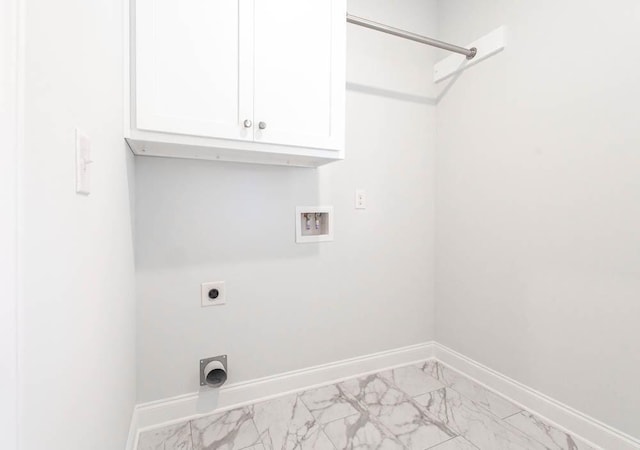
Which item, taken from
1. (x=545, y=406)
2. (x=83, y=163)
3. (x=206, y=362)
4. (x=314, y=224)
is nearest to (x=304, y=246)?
(x=314, y=224)

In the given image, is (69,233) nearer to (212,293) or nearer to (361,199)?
(212,293)

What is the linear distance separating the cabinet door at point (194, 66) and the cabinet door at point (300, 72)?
0.20ft

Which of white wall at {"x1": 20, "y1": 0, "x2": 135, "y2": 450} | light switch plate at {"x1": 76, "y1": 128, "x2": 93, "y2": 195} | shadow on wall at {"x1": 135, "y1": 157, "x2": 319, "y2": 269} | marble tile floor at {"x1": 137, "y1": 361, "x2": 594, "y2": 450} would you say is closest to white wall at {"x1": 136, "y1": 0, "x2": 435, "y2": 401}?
shadow on wall at {"x1": 135, "y1": 157, "x2": 319, "y2": 269}

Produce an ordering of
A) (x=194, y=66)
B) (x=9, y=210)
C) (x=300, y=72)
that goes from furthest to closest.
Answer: (x=300, y=72)
(x=194, y=66)
(x=9, y=210)

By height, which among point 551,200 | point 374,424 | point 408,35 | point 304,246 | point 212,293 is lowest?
point 374,424

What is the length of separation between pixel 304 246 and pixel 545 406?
1.40 m

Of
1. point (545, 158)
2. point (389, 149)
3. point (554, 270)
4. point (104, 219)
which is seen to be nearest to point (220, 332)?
point (104, 219)

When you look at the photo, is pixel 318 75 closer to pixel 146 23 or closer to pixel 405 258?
pixel 146 23

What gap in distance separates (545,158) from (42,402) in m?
1.90

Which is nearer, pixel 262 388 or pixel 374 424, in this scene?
pixel 374 424

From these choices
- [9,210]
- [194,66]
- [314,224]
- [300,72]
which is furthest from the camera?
[314,224]

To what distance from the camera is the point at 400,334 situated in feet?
6.73

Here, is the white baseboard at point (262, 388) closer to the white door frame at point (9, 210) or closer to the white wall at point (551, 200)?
the white wall at point (551, 200)

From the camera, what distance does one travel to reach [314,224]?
1806mm
